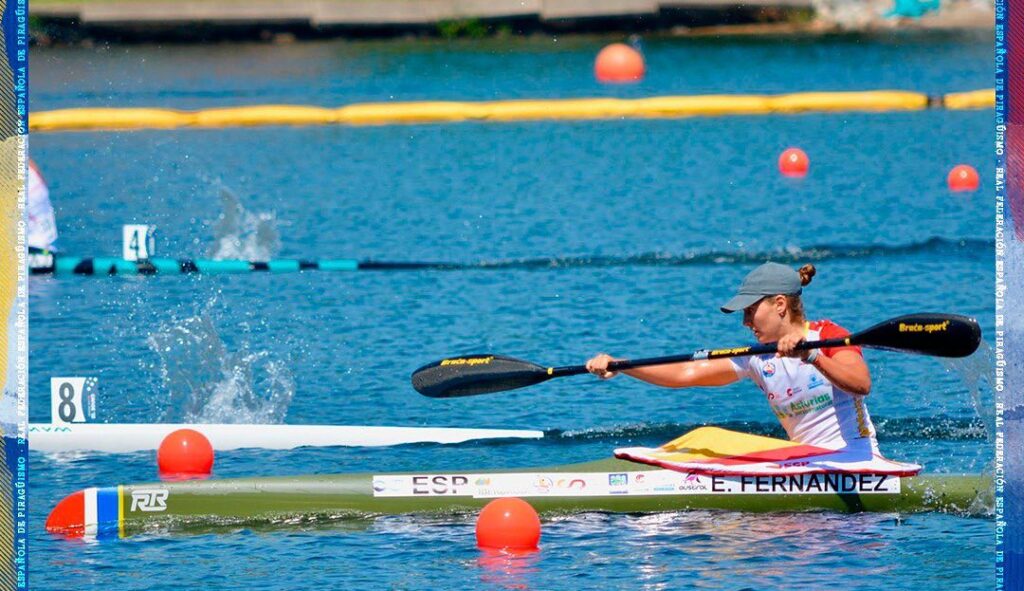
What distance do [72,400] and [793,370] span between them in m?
4.76

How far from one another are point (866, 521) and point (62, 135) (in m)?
17.9

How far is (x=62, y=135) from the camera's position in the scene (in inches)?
963

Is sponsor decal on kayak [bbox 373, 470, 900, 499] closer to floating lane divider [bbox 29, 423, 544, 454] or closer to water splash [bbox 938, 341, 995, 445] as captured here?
floating lane divider [bbox 29, 423, 544, 454]

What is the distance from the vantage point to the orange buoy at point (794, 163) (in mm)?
20656

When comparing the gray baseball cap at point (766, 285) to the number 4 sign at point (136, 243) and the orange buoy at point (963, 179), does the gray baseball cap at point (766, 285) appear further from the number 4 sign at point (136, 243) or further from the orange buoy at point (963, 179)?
the orange buoy at point (963, 179)

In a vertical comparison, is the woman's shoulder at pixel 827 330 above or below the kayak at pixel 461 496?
above

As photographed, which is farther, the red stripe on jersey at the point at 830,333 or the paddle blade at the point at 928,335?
the red stripe on jersey at the point at 830,333

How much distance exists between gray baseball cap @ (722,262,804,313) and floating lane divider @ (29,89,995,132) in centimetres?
1635

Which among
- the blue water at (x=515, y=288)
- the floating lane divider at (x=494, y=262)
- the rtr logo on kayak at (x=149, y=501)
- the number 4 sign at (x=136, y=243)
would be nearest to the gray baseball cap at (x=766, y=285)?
the blue water at (x=515, y=288)

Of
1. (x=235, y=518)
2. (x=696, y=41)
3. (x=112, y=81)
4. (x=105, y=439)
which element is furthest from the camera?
(x=696, y=41)

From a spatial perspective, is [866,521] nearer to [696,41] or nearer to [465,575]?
[465,575]

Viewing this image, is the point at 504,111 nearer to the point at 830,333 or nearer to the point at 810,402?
the point at 810,402

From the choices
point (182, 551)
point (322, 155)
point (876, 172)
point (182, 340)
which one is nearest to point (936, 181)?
point (876, 172)

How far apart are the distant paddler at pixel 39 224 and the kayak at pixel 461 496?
6632mm
